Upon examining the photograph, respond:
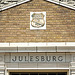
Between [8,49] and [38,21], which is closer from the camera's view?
[8,49]

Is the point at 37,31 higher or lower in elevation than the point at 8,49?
higher

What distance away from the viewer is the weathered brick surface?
2452 centimetres

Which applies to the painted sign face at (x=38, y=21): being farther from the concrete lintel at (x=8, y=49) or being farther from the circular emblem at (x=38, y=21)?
the concrete lintel at (x=8, y=49)

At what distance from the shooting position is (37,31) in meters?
24.6

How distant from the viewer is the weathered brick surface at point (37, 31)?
80.4 feet

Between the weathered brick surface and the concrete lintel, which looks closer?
the concrete lintel

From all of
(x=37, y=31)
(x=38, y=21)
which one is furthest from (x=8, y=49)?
(x=38, y=21)

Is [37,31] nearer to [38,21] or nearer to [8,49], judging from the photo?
[38,21]

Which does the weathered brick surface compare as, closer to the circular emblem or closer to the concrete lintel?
the circular emblem

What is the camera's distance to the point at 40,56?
79.5 ft

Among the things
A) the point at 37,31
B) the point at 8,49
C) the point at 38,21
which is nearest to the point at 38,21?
the point at 38,21

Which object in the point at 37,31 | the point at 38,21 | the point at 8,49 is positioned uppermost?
the point at 38,21

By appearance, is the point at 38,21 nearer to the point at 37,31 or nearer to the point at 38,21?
the point at 38,21

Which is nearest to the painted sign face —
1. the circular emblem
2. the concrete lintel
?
the circular emblem
